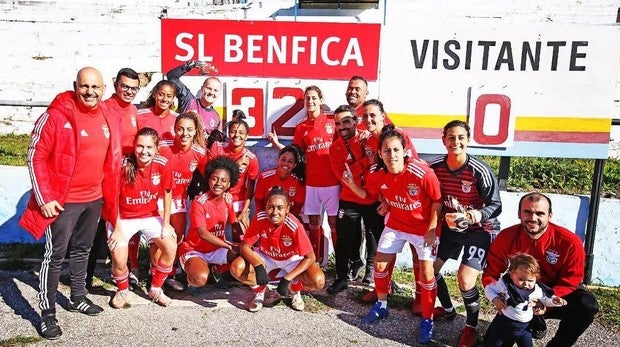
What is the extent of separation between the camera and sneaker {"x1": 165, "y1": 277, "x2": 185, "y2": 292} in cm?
485

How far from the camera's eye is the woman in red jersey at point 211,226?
183 inches

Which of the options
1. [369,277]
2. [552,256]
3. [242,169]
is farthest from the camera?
[369,277]

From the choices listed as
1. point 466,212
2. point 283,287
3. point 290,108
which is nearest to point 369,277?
point 283,287

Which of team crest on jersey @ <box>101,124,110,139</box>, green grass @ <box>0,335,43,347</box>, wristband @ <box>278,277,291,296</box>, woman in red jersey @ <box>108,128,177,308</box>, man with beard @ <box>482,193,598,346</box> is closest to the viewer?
man with beard @ <box>482,193,598,346</box>

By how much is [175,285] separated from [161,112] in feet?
4.72

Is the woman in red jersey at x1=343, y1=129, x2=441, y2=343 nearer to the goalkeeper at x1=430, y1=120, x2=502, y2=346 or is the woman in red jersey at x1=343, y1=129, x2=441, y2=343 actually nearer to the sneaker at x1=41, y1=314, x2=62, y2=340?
the goalkeeper at x1=430, y1=120, x2=502, y2=346

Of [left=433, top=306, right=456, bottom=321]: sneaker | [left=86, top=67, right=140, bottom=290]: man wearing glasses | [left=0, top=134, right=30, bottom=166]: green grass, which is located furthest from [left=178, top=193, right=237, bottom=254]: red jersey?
[left=0, top=134, right=30, bottom=166]: green grass

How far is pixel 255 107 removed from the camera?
554 cm

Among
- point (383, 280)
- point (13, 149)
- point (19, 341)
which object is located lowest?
point (19, 341)

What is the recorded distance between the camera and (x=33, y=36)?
10109 millimetres

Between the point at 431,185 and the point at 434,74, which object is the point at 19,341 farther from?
the point at 434,74

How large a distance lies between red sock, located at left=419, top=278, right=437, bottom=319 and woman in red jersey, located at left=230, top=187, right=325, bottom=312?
2.62 feet

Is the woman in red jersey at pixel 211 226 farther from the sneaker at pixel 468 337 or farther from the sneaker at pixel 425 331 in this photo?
the sneaker at pixel 468 337

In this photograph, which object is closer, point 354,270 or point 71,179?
point 71,179
